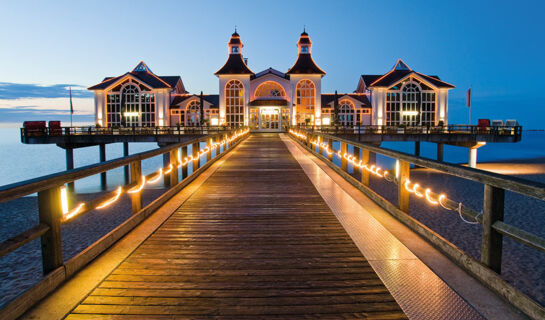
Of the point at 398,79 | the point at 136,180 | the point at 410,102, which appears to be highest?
the point at 398,79

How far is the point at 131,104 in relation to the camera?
44031 millimetres

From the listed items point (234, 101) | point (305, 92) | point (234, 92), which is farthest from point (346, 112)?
point (234, 92)

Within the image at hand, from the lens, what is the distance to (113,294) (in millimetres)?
3135

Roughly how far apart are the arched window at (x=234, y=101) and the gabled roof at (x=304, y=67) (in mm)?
6129

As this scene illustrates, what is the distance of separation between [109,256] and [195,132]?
32.2m

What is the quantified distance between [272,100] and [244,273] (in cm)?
4064

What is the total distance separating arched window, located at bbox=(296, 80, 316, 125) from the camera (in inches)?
1742

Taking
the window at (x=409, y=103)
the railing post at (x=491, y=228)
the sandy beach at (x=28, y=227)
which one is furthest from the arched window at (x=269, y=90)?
the railing post at (x=491, y=228)

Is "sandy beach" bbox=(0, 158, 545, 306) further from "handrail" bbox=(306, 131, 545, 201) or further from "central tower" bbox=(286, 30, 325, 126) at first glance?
"central tower" bbox=(286, 30, 325, 126)

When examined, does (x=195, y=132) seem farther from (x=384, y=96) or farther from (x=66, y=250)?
(x=66, y=250)

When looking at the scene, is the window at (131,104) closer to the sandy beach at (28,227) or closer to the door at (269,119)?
the door at (269,119)

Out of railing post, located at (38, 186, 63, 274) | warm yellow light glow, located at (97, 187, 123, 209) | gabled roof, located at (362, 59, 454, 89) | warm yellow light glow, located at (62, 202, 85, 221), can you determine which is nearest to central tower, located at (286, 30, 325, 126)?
gabled roof, located at (362, 59, 454, 89)

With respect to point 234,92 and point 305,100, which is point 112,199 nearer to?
point 234,92

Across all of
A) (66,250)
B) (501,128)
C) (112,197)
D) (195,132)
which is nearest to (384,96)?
(501,128)
